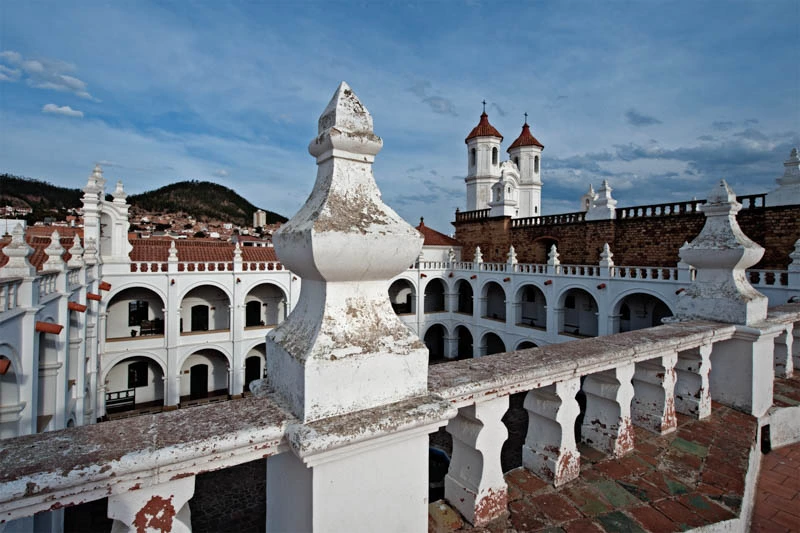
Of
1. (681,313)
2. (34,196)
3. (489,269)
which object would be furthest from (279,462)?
(34,196)

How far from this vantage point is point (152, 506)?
1.22 m

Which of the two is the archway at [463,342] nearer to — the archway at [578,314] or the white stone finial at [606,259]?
the archway at [578,314]

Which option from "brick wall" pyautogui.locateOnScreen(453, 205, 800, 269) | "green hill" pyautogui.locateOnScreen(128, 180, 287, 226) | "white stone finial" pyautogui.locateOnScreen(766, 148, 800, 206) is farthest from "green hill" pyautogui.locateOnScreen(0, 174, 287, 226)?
"white stone finial" pyautogui.locateOnScreen(766, 148, 800, 206)

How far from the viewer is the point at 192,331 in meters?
19.0

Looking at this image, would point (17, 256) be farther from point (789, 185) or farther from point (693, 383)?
point (789, 185)

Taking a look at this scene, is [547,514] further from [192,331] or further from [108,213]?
[192,331]

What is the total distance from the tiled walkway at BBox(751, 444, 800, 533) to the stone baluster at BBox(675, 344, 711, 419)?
58 cm

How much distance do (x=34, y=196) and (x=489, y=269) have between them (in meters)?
45.1

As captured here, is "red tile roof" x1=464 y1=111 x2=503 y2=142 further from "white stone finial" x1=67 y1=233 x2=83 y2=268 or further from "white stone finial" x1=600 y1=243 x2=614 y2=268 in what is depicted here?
"white stone finial" x1=67 y1=233 x2=83 y2=268

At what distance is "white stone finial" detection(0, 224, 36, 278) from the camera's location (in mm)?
5422

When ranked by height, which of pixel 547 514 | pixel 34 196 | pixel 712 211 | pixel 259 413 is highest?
pixel 34 196

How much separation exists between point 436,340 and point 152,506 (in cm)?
2595

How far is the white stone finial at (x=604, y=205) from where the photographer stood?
1788cm

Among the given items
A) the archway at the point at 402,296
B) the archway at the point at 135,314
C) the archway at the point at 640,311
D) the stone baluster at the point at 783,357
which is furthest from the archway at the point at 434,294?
the stone baluster at the point at 783,357
